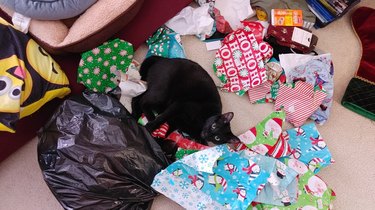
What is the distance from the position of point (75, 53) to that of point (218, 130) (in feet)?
2.26

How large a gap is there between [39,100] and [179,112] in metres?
0.53

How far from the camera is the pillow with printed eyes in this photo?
1.08m

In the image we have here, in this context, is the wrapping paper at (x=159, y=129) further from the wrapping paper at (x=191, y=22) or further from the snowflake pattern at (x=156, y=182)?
the wrapping paper at (x=191, y=22)

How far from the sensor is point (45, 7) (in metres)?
1.28

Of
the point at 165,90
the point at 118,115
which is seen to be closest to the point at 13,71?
the point at 118,115

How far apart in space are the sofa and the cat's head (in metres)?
0.51

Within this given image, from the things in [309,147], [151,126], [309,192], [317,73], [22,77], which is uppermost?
[22,77]

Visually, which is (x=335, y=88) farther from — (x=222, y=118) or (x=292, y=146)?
(x=222, y=118)

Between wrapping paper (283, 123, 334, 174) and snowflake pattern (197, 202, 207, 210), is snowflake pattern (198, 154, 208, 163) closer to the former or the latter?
snowflake pattern (197, 202, 207, 210)

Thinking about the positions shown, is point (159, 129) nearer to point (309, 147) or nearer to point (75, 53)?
point (75, 53)

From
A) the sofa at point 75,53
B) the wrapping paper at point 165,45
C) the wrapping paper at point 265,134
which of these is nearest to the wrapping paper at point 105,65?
the sofa at point 75,53

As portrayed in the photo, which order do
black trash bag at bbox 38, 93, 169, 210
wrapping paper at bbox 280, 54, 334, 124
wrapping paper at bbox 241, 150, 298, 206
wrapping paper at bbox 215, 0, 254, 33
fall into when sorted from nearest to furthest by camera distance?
black trash bag at bbox 38, 93, 169, 210
wrapping paper at bbox 241, 150, 298, 206
wrapping paper at bbox 280, 54, 334, 124
wrapping paper at bbox 215, 0, 254, 33

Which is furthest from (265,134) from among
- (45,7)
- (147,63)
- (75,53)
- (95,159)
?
(45,7)

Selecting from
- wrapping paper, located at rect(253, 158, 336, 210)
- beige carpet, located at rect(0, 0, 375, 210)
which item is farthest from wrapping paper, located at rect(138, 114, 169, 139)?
wrapping paper, located at rect(253, 158, 336, 210)
